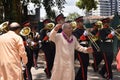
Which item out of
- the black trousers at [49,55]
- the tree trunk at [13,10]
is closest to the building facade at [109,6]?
the tree trunk at [13,10]

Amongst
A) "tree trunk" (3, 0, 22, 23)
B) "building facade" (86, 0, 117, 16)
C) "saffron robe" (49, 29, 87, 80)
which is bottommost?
"building facade" (86, 0, 117, 16)

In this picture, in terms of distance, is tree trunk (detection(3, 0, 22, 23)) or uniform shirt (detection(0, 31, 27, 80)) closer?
uniform shirt (detection(0, 31, 27, 80))

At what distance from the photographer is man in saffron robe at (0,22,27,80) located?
25.5ft

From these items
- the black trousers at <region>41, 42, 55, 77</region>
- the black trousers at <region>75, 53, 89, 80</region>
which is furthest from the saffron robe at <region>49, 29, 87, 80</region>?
the black trousers at <region>41, 42, 55, 77</region>

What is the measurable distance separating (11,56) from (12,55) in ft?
0.08

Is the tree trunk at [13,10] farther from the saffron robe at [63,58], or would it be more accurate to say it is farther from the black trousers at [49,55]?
the saffron robe at [63,58]

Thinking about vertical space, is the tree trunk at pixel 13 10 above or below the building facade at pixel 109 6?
above

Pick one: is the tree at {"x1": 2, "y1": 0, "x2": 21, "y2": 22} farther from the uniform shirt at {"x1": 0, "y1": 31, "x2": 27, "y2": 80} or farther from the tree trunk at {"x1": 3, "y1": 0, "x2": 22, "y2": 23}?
the uniform shirt at {"x1": 0, "y1": 31, "x2": 27, "y2": 80}

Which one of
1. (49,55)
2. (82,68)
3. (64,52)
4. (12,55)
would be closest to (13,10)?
(49,55)

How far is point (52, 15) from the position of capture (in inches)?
976

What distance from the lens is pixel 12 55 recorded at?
782cm

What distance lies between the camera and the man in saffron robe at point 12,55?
25.5 ft

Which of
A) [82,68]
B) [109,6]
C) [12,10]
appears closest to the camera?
[82,68]

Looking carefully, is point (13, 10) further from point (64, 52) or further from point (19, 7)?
point (64, 52)
